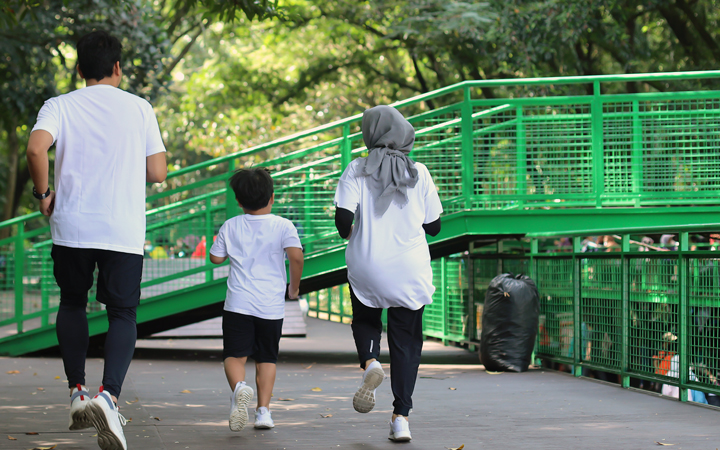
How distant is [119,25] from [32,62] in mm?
1703

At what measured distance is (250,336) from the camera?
5344 millimetres

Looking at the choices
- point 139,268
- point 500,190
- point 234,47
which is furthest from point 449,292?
point 234,47

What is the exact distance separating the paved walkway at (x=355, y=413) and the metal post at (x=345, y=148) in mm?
2295

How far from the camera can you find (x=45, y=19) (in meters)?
13.4

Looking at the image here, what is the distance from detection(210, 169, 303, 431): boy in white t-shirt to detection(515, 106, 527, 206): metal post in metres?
4.75

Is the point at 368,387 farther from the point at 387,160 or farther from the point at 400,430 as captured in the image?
the point at 387,160

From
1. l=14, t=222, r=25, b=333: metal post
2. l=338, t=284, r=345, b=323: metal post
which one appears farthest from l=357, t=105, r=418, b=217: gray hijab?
l=338, t=284, r=345, b=323: metal post

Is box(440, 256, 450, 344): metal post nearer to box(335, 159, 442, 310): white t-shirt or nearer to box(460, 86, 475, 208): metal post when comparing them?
box(460, 86, 475, 208): metal post

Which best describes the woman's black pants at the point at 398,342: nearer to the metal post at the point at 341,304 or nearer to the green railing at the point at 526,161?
the green railing at the point at 526,161

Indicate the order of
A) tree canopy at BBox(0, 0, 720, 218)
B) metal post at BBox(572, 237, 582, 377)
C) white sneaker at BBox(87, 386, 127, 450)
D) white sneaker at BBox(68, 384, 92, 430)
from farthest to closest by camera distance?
tree canopy at BBox(0, 0, 720, 218)
metal post at BBox(572, 237, 582, 377)
white sneaker at BBox(68, 384, 92, 430)
white sneaker at BBox(87, 386, 127, 450)

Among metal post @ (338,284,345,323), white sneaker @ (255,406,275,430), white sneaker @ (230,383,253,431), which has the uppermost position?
white sneaker @ (230,383,253,431)

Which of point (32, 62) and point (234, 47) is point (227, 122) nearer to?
point (234, 47)

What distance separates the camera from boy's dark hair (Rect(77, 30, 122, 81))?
4.45 meters

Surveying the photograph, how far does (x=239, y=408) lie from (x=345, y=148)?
516 cm
